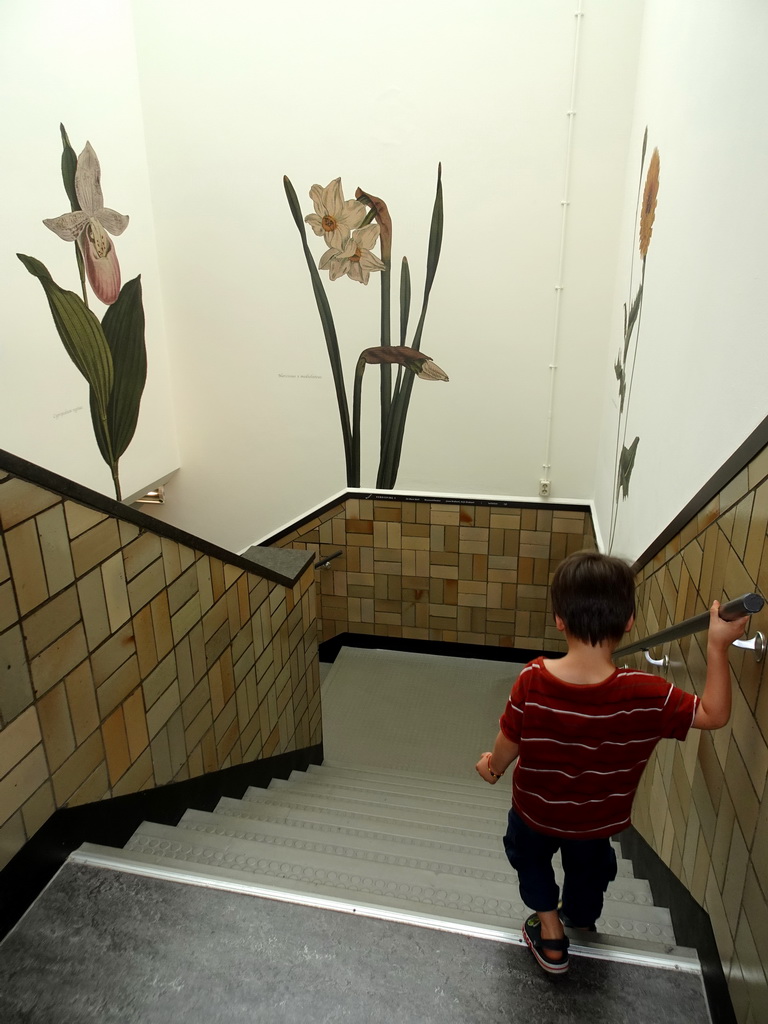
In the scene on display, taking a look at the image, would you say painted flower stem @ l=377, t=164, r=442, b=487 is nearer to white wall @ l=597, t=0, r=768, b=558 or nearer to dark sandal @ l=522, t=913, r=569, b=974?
white wall @ l=597, t=0, r=768, b=558

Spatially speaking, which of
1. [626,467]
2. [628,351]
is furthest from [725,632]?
[628,351]

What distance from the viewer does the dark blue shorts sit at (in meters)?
1.27

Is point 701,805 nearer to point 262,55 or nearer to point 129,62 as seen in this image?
point 262,55

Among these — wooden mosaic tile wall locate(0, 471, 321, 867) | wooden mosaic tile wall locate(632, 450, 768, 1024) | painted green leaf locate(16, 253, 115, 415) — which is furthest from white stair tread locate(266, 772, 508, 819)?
painted green leaf locate(16, 253, 115, 415)

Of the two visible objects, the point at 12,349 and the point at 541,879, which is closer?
the point at 541,879

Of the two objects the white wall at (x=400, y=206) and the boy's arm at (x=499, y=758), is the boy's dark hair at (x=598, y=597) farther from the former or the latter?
the white wall at (x=400, y=206)

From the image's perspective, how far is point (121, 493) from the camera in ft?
A: 12.9

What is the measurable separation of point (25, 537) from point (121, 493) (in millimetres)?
2787

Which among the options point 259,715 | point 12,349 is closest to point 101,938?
point 259,715

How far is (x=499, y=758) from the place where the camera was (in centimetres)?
126

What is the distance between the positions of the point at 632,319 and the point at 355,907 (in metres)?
2.50

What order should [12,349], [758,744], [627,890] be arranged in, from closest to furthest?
[758,744] → [627,890] → [12,349]

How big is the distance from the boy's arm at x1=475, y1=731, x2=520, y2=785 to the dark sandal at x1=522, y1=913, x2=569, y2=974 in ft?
0.89

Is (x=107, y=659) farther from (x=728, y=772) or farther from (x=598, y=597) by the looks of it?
(x=728, y=772)
